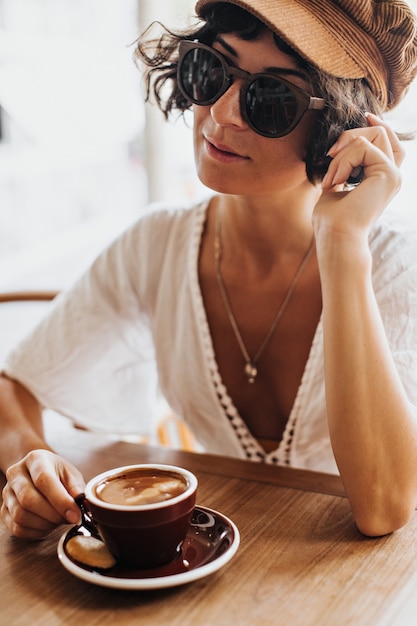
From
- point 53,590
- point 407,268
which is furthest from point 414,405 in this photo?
point 53,590

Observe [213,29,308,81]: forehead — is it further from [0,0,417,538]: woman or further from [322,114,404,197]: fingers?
[322,114,404,197]: fingers

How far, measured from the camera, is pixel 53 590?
796 mm

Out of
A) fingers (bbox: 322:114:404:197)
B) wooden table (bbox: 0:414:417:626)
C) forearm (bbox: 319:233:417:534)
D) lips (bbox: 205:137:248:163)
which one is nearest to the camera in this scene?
wooden table (bbox: 0:414:417:626)

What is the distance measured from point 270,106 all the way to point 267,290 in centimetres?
42

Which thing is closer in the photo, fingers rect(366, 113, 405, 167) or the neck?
fingers rect(366, 113, 405, 167)

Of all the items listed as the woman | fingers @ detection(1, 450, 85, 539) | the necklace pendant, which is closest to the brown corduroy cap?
the woman

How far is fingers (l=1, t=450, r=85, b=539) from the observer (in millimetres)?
896

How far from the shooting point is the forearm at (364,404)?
0.99 m

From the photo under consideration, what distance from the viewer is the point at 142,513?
2.47 feet

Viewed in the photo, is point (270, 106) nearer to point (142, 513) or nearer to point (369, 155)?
point (369, 155)

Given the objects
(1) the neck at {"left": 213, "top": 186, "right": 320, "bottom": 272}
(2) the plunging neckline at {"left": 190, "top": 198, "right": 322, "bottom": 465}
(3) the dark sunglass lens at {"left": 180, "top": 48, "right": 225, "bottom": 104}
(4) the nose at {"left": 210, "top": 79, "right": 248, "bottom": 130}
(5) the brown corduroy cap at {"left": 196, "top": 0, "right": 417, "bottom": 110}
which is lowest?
(2) the plunging neckline at {"left": 190, "top": 198, "right": 322, "bottom": 465}

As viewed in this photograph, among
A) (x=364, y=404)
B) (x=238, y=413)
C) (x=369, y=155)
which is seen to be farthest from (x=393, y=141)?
(x=238, y=413)

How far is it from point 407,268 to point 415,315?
106mm

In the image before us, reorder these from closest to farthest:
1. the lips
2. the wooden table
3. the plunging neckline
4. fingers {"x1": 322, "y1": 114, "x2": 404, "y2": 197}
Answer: the wooden table < fingers {"x1": 322, "y1": 114, "x2": 404, "y2": 197} < the lips < the plunging neckline
